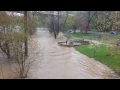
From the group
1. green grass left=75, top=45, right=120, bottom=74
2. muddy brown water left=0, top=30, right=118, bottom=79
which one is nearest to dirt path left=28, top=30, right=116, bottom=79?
muddy brown water left=0, top=30, right=118, bottom=79

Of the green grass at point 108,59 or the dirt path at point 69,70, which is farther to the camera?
the green grass at point 108,59

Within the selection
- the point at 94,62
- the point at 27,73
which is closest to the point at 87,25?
the point at 94,62

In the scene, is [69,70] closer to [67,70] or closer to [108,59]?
[67,70]

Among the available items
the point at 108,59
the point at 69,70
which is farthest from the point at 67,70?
the point at 108,59

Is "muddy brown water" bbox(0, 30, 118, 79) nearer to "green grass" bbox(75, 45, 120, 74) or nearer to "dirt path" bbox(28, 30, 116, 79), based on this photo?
Answer: "dirt path" bbox(28, 30, 116, 79)

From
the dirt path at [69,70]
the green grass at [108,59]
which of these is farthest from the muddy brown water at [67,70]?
the green grass at [108,59]

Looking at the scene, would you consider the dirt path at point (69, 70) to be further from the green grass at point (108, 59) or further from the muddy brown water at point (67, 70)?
the green grass at point (108, 59)

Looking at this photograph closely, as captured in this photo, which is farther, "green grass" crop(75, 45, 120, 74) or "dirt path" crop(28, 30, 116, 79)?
"green grass" crop(75, 45, 120, 74)

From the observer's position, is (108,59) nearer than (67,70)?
No

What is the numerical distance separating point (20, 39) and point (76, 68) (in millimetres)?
2043

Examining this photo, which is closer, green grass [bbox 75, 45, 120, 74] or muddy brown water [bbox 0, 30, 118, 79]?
muddy brown water [bbox 0, 30, 118, 79]
